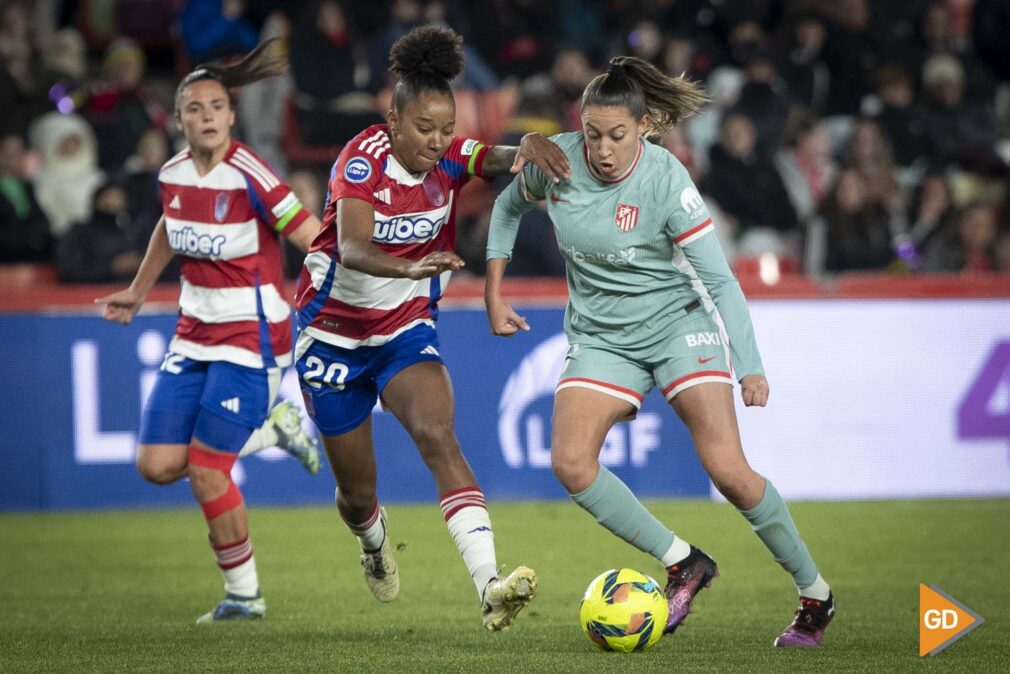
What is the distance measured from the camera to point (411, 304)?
5.83 meters

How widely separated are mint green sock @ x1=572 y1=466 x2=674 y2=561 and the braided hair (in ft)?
4.97

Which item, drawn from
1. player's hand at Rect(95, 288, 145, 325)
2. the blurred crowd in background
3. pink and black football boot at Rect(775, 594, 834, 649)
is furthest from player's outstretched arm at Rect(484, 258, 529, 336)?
the blurred crowd in background

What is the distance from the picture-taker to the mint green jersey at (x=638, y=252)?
17.6ft

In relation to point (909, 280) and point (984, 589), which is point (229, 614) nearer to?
point (984, 589)

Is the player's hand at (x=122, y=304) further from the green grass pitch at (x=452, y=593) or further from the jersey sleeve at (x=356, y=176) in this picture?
the jersey sleeve at (x=356, y=176)

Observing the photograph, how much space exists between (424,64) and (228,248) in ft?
4.90

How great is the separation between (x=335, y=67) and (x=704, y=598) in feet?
23.6

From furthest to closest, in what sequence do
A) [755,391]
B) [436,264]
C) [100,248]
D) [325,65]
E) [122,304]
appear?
[325,65]
[100,248]
[122,304]
[755,391]
[436,264]

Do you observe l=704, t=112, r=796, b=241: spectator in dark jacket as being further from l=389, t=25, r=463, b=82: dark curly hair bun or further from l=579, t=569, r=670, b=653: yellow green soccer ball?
l=579, t=569, r=670, b=653: yellow green soccer ball

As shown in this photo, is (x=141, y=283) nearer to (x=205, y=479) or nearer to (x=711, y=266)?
(x=205, y=479)

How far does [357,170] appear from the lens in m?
5.50

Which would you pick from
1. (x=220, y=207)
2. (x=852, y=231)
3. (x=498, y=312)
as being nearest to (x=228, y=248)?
(x=220, y=207)

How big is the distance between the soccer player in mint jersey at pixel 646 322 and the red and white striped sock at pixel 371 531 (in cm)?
115

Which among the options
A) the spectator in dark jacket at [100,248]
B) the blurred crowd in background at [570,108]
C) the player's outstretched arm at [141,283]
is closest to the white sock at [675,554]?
the player's outstretched arm at [141,283]
